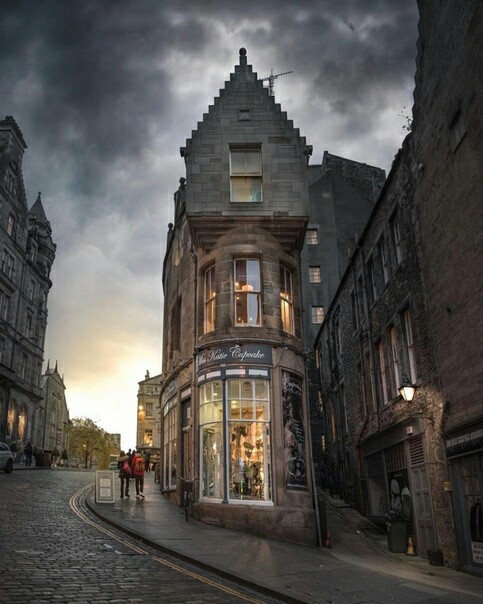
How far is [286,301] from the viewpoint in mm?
19312

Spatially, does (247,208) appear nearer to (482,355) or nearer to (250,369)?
(250,369)

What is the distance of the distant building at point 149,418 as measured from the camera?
2943 inches

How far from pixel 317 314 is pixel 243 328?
956 inches

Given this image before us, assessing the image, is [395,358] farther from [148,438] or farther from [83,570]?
[148,438]

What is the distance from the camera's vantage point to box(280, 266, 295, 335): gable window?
18953 mm

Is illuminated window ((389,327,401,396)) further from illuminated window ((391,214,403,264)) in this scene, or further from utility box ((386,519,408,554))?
utility box ((386,519,408,554))

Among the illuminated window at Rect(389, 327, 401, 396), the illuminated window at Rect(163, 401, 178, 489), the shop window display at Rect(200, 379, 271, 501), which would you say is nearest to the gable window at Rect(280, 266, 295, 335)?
the shop window display at Rect(200, 379, 271, 501)

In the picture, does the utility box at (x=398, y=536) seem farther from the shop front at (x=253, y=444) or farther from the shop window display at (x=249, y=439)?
the shop window display at (x=249, y=439)

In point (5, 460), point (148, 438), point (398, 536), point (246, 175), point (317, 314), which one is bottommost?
point (398, 536)

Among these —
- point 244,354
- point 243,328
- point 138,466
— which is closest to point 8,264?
point 138,466

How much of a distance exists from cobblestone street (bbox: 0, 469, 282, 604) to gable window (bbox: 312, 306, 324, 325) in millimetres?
28550

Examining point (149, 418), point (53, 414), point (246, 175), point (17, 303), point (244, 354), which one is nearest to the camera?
point (244, 354)

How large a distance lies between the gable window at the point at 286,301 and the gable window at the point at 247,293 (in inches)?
37.4

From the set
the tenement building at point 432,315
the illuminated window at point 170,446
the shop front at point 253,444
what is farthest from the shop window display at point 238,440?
the tenement building at point 432,315
